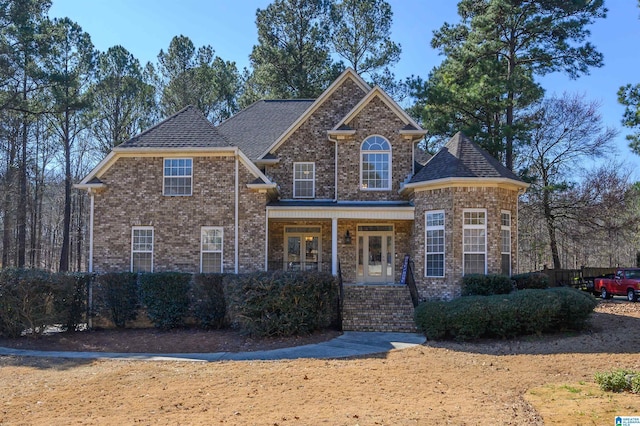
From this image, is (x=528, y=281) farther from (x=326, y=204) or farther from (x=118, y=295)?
(x=118, y=295)

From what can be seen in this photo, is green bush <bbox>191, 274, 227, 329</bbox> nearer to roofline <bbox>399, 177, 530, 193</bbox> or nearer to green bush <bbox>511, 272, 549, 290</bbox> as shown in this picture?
roofline <bbox>399, 177, 530, 193</bbox>

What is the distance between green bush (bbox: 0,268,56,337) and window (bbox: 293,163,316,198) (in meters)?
9.39

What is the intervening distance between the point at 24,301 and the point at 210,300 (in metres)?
5.25

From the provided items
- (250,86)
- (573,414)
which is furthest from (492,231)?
(250,86)

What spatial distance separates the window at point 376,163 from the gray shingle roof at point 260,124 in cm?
440

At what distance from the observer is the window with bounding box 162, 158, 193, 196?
59.2ft

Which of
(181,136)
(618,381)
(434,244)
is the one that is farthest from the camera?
(181,136)

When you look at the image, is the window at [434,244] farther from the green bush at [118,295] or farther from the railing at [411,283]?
the green bush at [118,295]

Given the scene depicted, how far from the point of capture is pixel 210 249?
17859mm

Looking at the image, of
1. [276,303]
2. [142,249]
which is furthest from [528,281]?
[142,249]

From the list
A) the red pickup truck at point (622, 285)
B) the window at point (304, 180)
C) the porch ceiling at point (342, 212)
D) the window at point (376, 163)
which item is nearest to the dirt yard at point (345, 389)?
the porch ceiling at point (342, 212)

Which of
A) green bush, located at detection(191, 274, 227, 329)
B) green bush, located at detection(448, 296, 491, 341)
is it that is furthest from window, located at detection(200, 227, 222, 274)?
green bush, located at detection(448, 296, 491, 341)

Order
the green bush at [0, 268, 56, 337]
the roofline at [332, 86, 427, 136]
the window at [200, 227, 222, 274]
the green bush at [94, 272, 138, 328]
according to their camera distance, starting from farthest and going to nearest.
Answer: the roofline at [332, 86, 427, 136] → the window at [200, 227, 222, 274] → the green bush at [94, 272, 138, 328] → the green bush at [0, 268, 56, 337]

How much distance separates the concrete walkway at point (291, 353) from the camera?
1208cm
